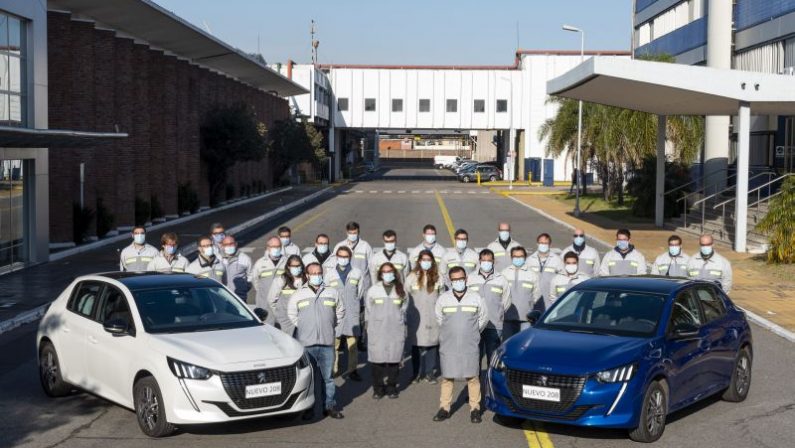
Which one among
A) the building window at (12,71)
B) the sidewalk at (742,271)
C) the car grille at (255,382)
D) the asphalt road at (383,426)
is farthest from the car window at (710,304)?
the building window at (12,71)

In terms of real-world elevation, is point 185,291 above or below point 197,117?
below

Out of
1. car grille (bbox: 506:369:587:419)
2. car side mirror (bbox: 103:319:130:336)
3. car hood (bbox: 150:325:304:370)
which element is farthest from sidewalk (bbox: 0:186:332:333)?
car grille (bbox: 506:369:587:419)

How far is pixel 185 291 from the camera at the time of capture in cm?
1160

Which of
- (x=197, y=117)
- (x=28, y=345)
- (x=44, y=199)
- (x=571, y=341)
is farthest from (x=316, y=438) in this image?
(x=197, y=117)

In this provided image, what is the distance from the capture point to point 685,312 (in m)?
11.3

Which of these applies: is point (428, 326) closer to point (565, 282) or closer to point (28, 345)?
point (565, 282)

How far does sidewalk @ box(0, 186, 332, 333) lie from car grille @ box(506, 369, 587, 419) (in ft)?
34.6

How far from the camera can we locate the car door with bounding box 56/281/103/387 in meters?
11.5

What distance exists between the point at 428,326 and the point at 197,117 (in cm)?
3850

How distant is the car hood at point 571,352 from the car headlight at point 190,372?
9.66 ft

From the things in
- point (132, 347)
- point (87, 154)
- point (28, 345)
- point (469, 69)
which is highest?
point (469, 69)

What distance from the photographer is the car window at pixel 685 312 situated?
11016 millimetres

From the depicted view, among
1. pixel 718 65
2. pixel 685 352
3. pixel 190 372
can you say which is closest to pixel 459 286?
pixel 685 352

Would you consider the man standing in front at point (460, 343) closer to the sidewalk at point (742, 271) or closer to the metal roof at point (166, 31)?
the sidewalk at point (742, 271)
